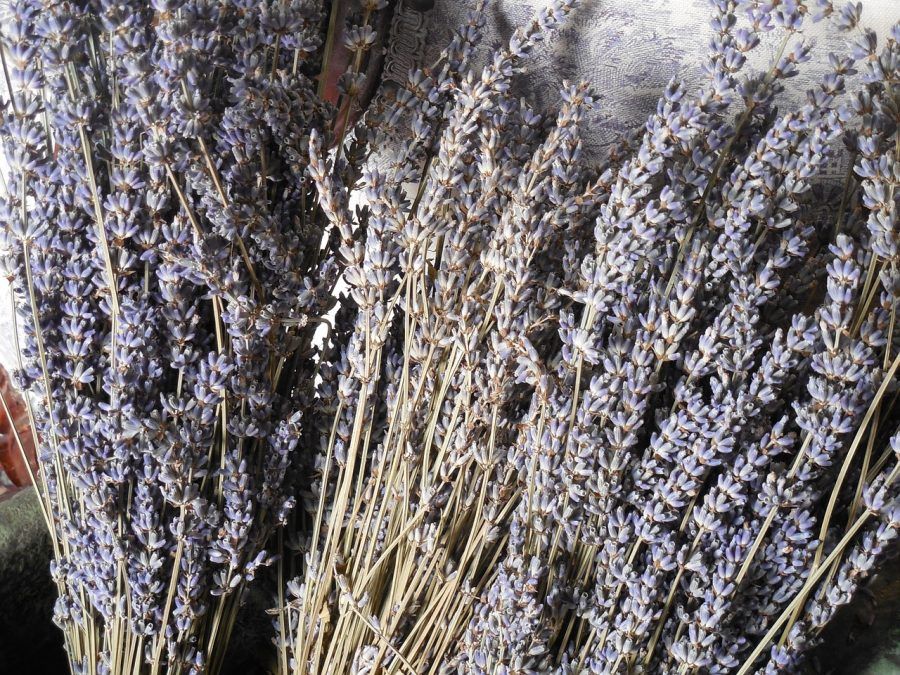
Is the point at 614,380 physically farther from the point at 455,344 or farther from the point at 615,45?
the point at 615,45

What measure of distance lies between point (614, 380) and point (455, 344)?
0.14m

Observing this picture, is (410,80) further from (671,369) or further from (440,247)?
(671,369)

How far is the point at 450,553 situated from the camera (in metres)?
0.73

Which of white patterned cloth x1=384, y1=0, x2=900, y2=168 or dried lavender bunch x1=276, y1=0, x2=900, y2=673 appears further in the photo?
white patterned cloth x1=384, y1=0, x2=900, y2=168

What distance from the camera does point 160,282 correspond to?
2.10 ft

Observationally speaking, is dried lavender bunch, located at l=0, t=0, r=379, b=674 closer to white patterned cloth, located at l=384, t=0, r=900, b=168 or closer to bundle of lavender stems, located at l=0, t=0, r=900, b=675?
bundle of lavender stems, located at l=0, t=0, r=900, b=675

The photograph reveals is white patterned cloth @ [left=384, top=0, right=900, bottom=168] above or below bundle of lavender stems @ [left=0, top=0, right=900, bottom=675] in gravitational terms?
above

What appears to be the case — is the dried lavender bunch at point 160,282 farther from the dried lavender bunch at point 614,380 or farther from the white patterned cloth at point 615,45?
the white patterned cloth at point 615,45

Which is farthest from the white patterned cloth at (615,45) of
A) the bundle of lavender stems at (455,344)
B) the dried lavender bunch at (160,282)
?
the dried lavender bunch at (160,282)

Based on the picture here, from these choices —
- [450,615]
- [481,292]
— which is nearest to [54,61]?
[481,292]

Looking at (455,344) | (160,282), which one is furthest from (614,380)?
(160,282)

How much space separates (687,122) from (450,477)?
37 cm

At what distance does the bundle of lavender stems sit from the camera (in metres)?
0.60

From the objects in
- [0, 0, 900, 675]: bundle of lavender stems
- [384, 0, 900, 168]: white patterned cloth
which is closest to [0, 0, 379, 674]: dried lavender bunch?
[0, 0, 900, 675]: bundle of lavender stems
